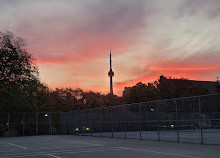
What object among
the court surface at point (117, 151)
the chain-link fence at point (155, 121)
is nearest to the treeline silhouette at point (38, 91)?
the chain-link fence at point (155, 121)

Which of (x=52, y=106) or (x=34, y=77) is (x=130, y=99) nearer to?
(x=52, y=106)

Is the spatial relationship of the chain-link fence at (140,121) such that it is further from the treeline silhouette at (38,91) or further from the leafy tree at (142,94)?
the leafy tree at (142,94)

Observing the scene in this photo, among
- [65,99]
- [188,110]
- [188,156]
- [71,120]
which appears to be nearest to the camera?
[188,156]

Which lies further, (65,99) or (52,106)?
(65,99)

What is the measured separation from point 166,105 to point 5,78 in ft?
80.4

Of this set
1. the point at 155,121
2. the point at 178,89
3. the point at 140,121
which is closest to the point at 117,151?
the point at 155,121

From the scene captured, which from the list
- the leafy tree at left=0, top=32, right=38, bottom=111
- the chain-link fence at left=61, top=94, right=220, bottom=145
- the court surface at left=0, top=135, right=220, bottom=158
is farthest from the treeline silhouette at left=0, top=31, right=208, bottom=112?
the court surface at left=0, top=135, right=220, bottom=158

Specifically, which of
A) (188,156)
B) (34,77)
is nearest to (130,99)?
(34,77)

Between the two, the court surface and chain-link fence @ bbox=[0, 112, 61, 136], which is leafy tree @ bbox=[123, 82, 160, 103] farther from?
the court surface

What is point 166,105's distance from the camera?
92.8ft

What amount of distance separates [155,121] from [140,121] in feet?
7.09

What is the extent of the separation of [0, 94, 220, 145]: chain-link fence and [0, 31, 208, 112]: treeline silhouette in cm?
386

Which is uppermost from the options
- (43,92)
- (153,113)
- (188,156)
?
(43,92)

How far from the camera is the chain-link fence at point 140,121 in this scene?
23359mm
